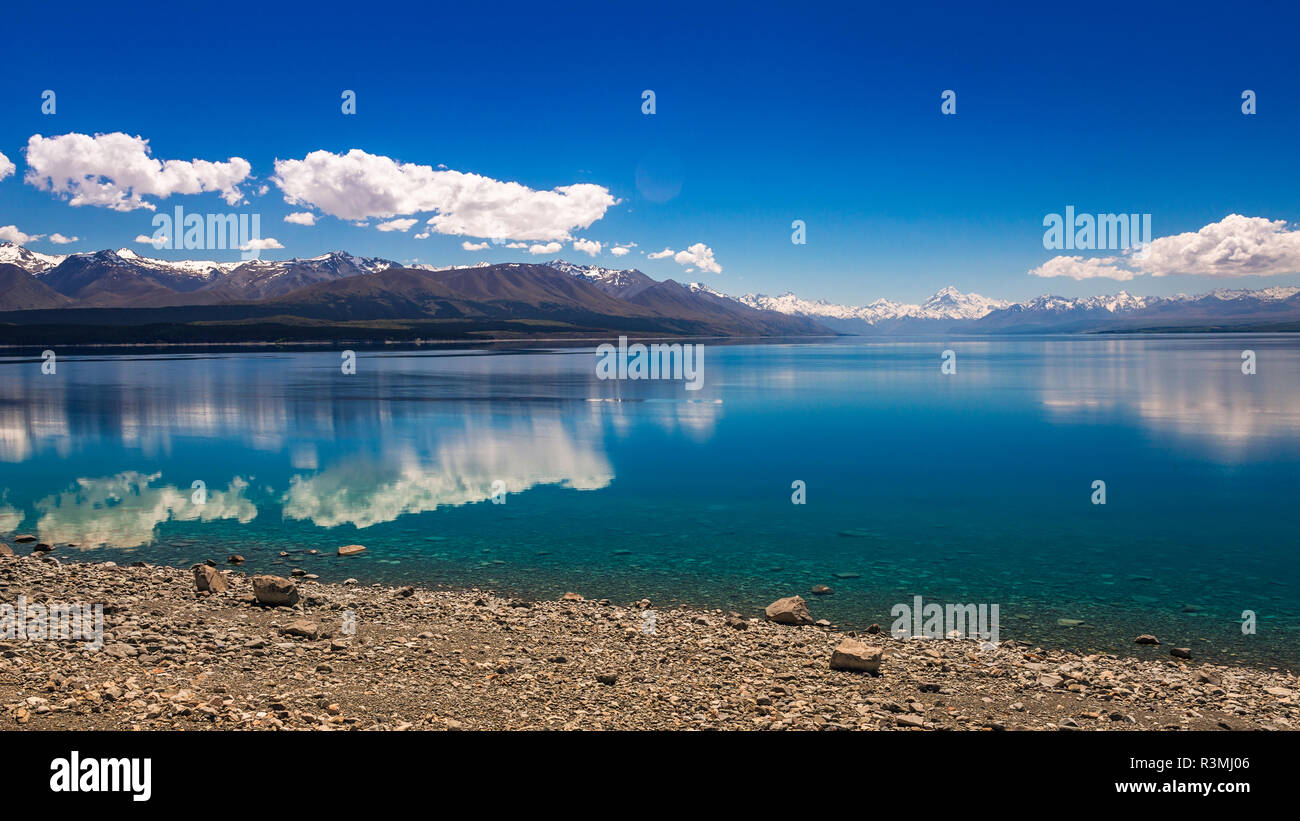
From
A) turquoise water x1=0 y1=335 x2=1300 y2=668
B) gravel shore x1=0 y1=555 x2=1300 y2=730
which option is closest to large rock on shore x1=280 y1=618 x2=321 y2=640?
gravel shore x1=0 y1=555 x2=1300 y2=730

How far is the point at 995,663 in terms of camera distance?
16.0 metres

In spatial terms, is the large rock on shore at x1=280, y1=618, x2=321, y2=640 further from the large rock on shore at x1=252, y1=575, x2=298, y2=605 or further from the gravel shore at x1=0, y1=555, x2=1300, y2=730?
the large rock on shore at x1=252, y1=575, x2=298, y2=605

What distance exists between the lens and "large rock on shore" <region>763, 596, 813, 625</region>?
18.6 metres

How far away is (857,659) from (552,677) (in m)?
5.82

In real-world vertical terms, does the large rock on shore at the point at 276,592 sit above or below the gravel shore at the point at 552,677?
above

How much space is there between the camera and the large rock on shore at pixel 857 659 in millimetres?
15086

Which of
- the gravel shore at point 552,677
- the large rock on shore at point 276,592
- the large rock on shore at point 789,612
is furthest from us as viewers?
the large rock on shore at point 276,592

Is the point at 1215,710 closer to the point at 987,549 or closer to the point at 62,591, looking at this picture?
the point at 987,549

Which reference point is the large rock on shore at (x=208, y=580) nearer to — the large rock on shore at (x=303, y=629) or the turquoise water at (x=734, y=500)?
the turquoise water at (x=734, y=500)

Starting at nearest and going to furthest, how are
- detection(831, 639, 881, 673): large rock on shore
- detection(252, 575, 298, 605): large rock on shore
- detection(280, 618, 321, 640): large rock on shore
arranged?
detection(831, 639, 881, 673): large rock on shore, detection(280, 618, 321, 640): large rock on shore, detection(252, 575, 298, 605): large rock on shore

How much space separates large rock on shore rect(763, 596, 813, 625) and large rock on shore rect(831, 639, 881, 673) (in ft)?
9.96

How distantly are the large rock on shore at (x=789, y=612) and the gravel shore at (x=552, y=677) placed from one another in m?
0.33

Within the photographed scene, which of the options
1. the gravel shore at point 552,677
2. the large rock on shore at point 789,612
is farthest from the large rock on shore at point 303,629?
the large rock on shore at point 789,612
